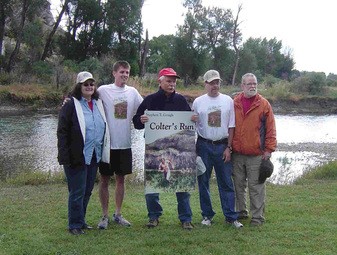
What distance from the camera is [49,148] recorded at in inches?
654

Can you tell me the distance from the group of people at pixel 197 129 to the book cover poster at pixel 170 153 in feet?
0.42

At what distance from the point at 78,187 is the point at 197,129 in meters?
1.66

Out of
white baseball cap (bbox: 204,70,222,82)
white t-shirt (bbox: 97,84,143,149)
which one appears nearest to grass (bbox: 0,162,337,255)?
white t-shirt (bbox: 97,84,143,149)

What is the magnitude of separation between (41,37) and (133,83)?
12740 millimetres

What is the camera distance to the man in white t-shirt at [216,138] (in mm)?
6008

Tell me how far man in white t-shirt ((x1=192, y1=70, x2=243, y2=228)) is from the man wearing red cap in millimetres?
243

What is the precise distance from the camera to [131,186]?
959 centimetres

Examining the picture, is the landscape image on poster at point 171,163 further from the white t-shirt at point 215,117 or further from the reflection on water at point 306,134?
the reflection on water at point 306,134

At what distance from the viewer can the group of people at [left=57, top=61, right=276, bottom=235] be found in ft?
19.0

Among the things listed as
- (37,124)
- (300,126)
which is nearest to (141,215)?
(37,124)

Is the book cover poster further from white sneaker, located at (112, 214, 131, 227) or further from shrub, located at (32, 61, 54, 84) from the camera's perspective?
shrub, located at (32, 61, 54, 84)

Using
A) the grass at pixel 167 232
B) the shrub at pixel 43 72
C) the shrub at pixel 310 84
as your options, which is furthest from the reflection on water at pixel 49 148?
the shrub at pixel 310 84

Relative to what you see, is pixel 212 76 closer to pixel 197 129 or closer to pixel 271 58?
pixel 197 129

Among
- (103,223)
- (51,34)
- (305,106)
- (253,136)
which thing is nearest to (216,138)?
(253,136)
